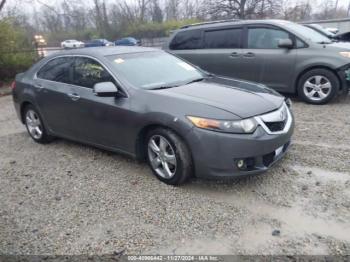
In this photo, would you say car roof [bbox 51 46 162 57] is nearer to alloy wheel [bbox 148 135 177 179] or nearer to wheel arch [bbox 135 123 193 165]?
wheel arch [bbox 135 123 193 165]

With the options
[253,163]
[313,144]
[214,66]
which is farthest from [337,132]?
[214,66]

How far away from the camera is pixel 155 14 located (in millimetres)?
48875

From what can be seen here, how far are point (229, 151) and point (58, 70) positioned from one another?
2.90 metres

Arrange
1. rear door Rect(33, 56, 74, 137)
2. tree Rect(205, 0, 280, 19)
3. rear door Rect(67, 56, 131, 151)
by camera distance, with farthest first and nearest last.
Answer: tree Rect(205, 0, 280, 19), rear door Rect(33, 56, 74, 137), rear door Rect(67, 56, 131, 151)

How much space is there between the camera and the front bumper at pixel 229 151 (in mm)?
3295

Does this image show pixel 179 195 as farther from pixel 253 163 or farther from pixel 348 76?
pixel 348 76

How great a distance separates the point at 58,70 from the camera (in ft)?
16.0

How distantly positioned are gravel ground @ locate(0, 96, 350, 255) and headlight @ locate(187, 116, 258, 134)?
705mm

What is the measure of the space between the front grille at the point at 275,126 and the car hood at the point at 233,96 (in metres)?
0.14

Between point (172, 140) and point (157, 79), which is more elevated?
point (157, 79)

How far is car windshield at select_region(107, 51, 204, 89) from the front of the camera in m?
4.06

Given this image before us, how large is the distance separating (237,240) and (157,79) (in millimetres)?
2154

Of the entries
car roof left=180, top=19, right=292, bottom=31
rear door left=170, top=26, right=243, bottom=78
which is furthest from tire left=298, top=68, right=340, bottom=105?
rear door left=170, top=26, right=243, bottom=78

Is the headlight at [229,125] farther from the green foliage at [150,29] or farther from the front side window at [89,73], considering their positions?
the green foliage at [150,29]
